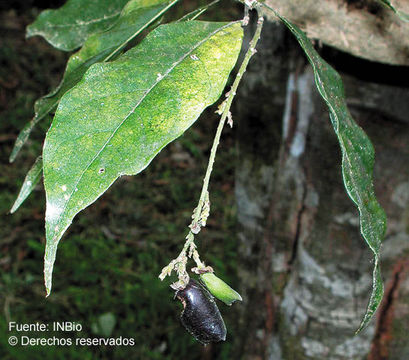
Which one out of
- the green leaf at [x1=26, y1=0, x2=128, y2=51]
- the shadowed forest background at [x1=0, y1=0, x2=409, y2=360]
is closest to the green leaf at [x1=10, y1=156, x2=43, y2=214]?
the green leaf at [x1=26, y1=0, x2=128, y2=51]

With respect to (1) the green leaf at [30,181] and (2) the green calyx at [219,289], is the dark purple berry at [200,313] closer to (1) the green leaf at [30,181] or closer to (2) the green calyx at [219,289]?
(2) the green calyx at [219,289]

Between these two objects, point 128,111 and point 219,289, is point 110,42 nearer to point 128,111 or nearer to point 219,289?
point 128,111

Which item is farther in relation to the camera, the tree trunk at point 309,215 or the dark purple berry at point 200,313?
the tree trunk at point 309,215

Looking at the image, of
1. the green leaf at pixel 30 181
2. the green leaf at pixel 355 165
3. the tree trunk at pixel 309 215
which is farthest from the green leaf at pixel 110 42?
the tree trunk at pixel 309 215

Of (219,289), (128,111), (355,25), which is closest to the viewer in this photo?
(128,111)

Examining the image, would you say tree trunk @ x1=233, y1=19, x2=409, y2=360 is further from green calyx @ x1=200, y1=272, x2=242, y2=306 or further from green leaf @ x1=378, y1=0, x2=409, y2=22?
green calyx @ x1=200, y1=272, x2=242, y2=306

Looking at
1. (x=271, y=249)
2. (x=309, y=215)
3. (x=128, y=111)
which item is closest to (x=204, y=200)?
(x=128, y=111)
